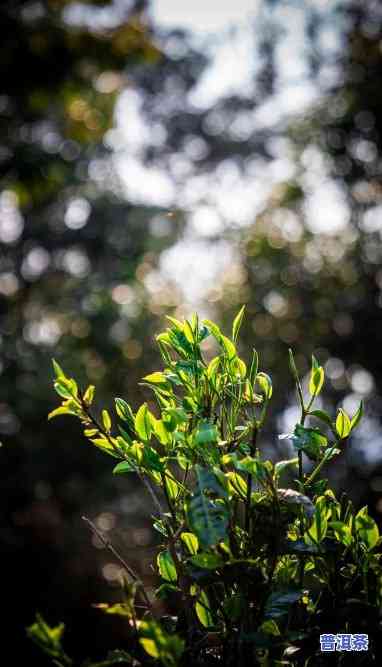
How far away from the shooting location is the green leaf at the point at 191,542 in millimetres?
991

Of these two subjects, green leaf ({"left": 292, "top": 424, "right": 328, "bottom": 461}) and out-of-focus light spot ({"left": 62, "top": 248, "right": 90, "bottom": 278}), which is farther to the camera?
out-of-focus light spot ({"left": 62, "top": 248, "right": 90, "bottom": 278})

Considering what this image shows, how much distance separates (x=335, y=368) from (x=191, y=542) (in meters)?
10.6

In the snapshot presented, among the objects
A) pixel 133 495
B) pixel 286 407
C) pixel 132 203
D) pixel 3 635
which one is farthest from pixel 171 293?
pixel 3 635

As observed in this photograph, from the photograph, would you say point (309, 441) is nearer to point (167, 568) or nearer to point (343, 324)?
point (167, 568)

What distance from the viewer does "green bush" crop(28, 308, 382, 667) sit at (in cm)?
86

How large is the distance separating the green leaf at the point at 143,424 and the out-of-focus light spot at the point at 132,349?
9.35 m

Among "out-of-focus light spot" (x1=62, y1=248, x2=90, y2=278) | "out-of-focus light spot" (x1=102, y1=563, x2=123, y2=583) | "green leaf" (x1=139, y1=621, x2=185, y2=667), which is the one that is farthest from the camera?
"out-of-focus light spot" (x1=62, y1=248, x2=90, y2=278)

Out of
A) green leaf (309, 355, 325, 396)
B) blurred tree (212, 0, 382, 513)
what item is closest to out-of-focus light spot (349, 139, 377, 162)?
blurred tree (212, 0, 382, 513)

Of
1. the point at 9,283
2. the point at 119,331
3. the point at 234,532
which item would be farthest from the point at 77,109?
the point at 234,532

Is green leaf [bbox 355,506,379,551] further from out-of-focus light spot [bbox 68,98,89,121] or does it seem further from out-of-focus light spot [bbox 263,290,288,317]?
out-of-focus light spot [bbox 263,290,288,317]

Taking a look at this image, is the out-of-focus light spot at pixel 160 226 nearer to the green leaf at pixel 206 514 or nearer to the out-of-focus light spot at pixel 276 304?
the out-of-focus light spot at pixel 276 304

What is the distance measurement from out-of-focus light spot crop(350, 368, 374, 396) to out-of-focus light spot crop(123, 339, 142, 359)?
456cm

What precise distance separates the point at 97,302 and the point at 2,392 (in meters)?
2.48

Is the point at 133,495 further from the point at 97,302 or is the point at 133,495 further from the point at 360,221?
the point at 360,221
